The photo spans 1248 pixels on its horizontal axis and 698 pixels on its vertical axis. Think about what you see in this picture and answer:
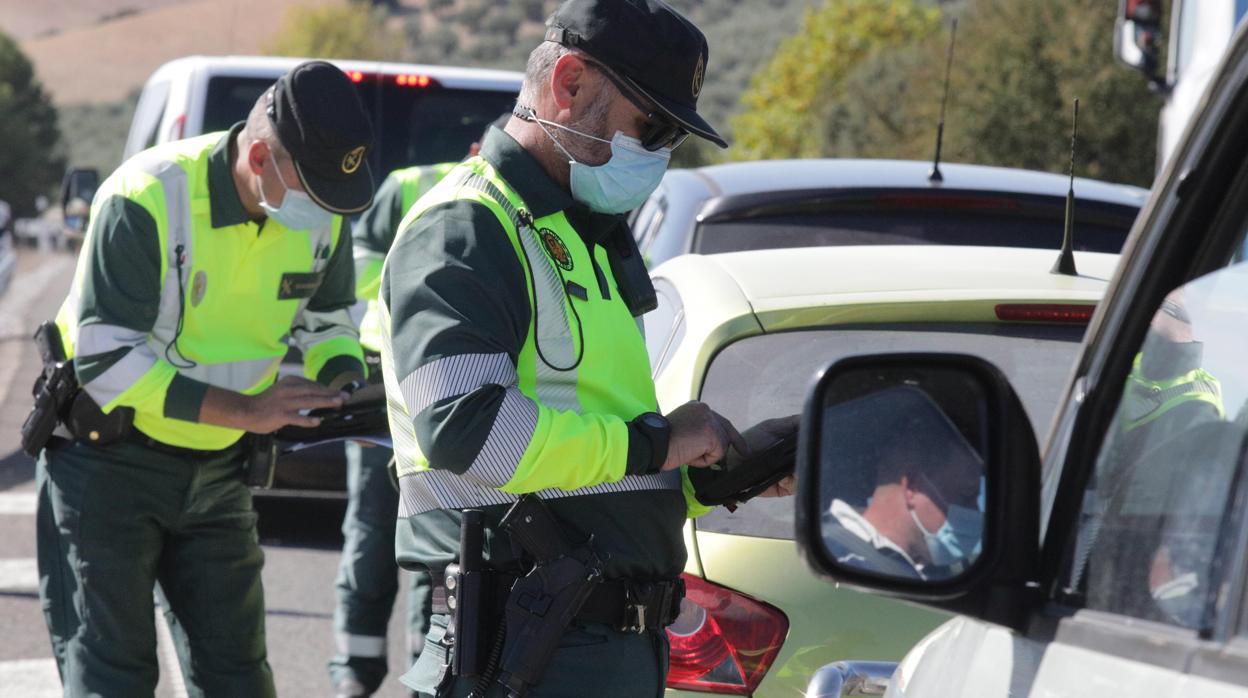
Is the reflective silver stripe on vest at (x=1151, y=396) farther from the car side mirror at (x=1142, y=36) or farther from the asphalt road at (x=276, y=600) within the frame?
the car side mirror at (x=1142, y=36)

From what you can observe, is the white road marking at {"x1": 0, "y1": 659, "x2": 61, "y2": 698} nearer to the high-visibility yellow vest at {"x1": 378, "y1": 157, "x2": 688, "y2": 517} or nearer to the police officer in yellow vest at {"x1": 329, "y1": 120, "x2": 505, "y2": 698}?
the police officer in yellow vest at {"x1": 329, "y1": 120, "x2": 505, "y2": 698}

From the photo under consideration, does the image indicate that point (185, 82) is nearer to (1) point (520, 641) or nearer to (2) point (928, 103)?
(1) point (520, 641)

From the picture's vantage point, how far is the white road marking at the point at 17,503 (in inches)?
349

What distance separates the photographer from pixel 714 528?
314cm

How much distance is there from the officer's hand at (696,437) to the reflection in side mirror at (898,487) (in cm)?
79

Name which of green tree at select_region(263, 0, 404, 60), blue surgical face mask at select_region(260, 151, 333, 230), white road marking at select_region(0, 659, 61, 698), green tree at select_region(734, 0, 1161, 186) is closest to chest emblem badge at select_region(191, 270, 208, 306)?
blue surgical face mask at select_region(260, 151, 333, 230)

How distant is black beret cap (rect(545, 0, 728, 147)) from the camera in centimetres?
270

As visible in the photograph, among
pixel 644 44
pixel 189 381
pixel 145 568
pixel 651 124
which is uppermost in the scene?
pixel 644 44

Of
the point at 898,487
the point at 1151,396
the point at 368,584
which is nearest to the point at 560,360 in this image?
the point at 898,487

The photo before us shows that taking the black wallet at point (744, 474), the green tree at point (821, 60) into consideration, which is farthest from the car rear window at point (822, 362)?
the green tree at point (821, 60)

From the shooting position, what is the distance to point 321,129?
153 inches

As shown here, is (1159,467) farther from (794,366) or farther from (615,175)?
(794,366)

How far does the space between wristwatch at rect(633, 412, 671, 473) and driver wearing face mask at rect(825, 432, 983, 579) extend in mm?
797

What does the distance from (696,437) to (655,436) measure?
76mm
